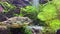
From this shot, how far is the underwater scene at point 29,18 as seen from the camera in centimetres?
230

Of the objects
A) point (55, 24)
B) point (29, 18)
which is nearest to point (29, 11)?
point (29, 18)

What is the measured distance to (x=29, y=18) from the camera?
2.60m

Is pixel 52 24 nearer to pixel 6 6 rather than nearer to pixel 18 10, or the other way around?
pixel 18 10

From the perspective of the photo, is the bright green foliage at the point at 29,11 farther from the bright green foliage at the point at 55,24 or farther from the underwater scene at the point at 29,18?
the bright green foliage at the point at 55,24

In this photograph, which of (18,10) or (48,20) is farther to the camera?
(18,10)

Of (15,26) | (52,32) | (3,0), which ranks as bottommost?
(52,32)

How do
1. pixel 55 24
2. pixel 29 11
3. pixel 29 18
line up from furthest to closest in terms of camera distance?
pixel 29 11 → pixel 29 18 → pixel 55 24

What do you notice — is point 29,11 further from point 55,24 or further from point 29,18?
point 55,24

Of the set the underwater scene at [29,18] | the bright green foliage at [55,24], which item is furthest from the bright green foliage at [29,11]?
the bright green foliage at [55,24]

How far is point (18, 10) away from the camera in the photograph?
2881 millimetres

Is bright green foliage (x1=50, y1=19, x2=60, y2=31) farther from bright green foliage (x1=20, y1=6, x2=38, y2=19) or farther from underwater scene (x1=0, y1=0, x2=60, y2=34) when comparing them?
bright green foliage (x1=20, y1=6, x2=38, y2=19)

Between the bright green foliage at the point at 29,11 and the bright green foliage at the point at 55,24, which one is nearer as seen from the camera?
the bright green foliage at the point at 55,24

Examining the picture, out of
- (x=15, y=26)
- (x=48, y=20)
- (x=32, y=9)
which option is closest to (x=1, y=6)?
(x=32, y=9)

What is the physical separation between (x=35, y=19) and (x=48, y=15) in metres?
0.46
